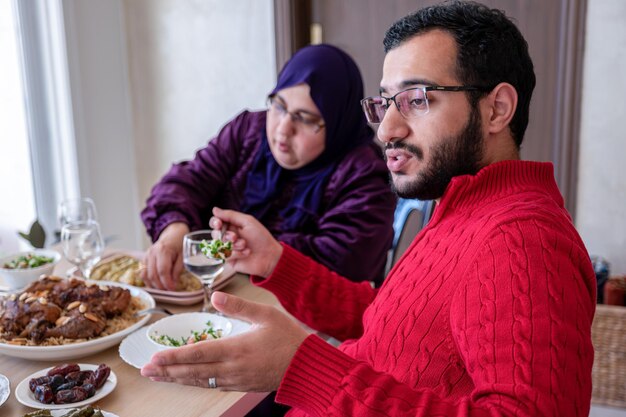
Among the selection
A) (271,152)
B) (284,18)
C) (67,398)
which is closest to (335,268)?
(271,152)

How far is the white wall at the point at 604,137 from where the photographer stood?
240cm

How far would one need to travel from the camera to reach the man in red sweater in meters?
0.78

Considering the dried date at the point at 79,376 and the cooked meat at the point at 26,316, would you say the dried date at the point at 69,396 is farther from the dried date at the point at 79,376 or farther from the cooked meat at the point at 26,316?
the cooked meat at the point at 26,316

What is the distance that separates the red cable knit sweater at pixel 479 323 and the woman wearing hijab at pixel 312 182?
676mm

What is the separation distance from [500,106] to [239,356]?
62 cm

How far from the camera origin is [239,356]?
906 millimetres

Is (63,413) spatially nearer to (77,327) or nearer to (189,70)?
(77,327)

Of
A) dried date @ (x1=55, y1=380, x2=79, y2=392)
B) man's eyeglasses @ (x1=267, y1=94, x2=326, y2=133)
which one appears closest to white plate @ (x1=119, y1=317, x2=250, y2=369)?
dried date @ (x1=55, y1=380, x2=79, y2=392)

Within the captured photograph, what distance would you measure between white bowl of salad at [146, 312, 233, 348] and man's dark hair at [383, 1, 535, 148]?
0.67 metres

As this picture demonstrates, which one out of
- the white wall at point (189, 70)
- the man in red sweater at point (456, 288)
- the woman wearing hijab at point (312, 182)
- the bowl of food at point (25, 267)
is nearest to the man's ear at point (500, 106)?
the man in red sweater at point (456, 288)

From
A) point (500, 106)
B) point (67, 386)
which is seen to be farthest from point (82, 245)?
point (500, 106)

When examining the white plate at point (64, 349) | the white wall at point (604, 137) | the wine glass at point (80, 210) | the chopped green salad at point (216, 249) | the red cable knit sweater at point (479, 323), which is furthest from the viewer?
the white wall at point (604, 137)

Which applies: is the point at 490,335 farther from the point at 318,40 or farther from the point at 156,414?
the point at 318,40

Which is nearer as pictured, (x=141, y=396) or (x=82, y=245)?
(x=141, y=396)
